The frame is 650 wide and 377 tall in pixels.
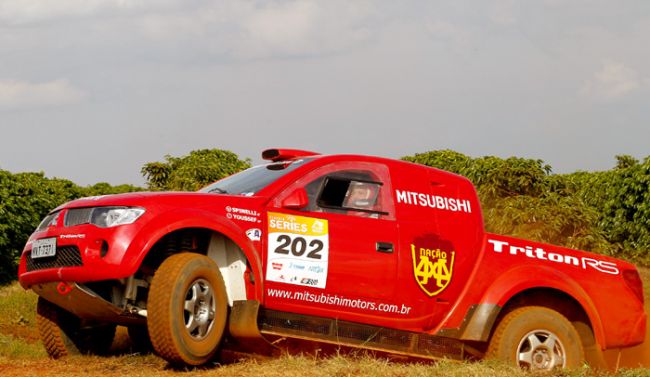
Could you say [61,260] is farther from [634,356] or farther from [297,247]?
[634,356]

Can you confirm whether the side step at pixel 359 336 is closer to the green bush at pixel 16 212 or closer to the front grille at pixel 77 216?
the front grille at pixel 77 216

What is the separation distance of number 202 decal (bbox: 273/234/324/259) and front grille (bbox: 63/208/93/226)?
144cm

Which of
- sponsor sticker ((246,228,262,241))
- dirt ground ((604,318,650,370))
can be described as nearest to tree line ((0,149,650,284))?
dirt ground ((604,318,650,370))

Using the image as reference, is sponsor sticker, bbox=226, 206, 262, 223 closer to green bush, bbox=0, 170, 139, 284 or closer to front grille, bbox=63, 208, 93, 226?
front grille, bbox=63, 208, 93, 226

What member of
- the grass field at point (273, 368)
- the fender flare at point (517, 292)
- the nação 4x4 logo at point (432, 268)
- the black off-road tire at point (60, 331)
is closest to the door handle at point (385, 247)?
the nação 4x4 logo at point (432, 268)

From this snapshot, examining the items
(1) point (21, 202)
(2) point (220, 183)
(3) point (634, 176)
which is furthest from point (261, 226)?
(3) point (634, 176)

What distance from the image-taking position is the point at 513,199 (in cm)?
1583

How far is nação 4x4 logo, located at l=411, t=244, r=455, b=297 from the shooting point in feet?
27.0

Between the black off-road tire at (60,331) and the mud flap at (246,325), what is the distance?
1705 millimetres

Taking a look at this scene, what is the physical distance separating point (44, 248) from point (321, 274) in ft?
7.07

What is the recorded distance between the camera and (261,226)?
25.0ft

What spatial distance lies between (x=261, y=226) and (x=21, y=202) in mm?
10768

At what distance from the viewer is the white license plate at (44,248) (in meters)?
7.51

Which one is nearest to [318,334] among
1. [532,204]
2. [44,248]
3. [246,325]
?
[246,325]
